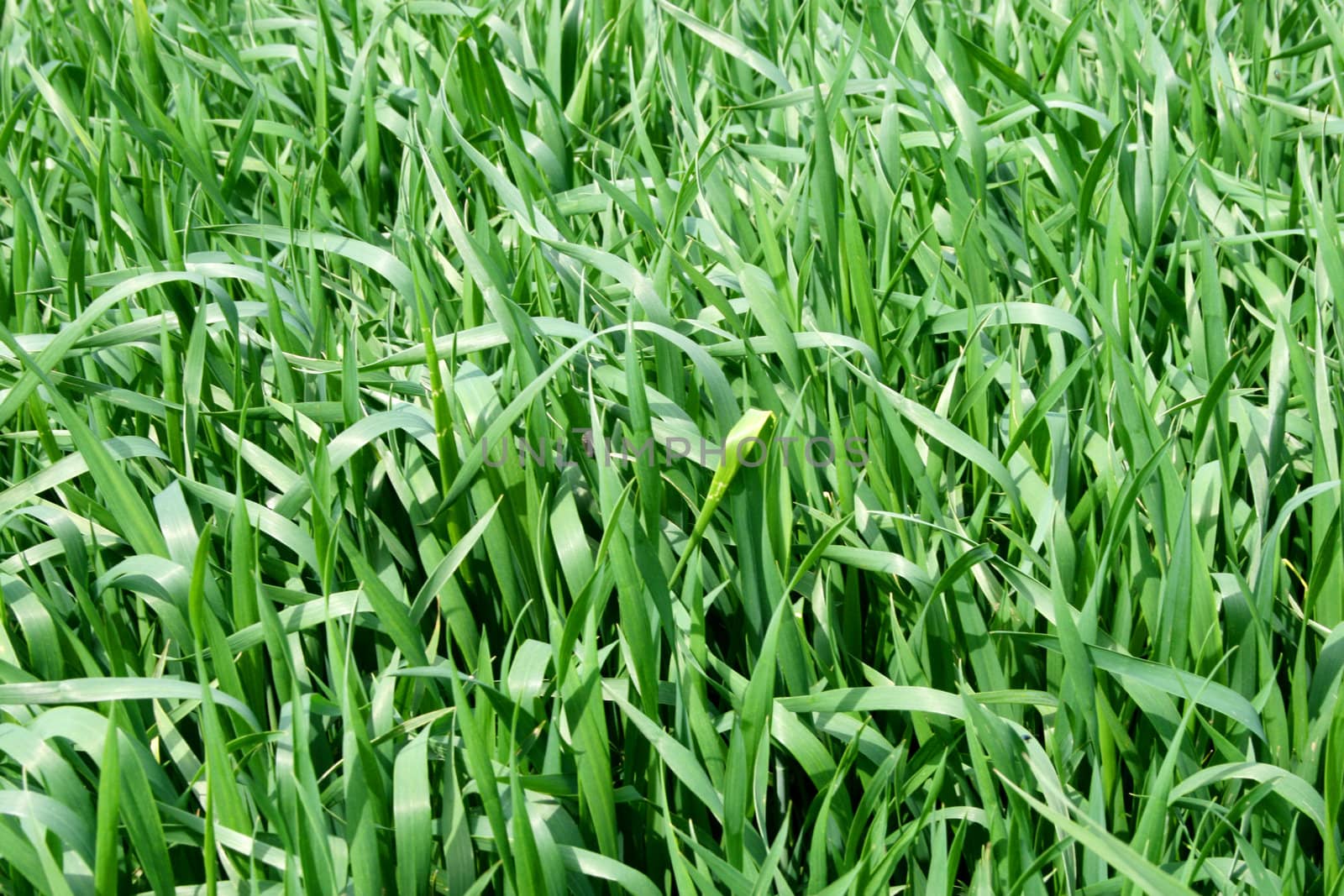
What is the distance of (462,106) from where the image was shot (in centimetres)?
138

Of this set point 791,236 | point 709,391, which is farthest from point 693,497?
point 791,236

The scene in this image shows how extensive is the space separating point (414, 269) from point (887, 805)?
552 millimetres

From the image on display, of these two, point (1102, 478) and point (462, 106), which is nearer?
point (1102, 478)

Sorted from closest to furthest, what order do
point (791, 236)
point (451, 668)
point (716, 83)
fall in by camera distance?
point (451, 668) → point (791, 236) → point (716, 83)

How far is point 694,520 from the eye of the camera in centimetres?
91

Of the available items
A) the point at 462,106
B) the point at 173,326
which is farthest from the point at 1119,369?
the point at 462,106

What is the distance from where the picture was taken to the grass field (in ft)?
2.23

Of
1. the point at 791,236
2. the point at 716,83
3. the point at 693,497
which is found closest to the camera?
the point at 693,497

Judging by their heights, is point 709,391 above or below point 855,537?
above

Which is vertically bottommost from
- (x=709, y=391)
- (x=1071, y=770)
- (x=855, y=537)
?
(x=1071, y=770)

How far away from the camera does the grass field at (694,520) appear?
0.68 m

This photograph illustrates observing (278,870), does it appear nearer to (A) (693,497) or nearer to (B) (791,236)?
(A) (693,497)

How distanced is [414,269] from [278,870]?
0.48m

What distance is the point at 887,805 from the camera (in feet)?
2.25
